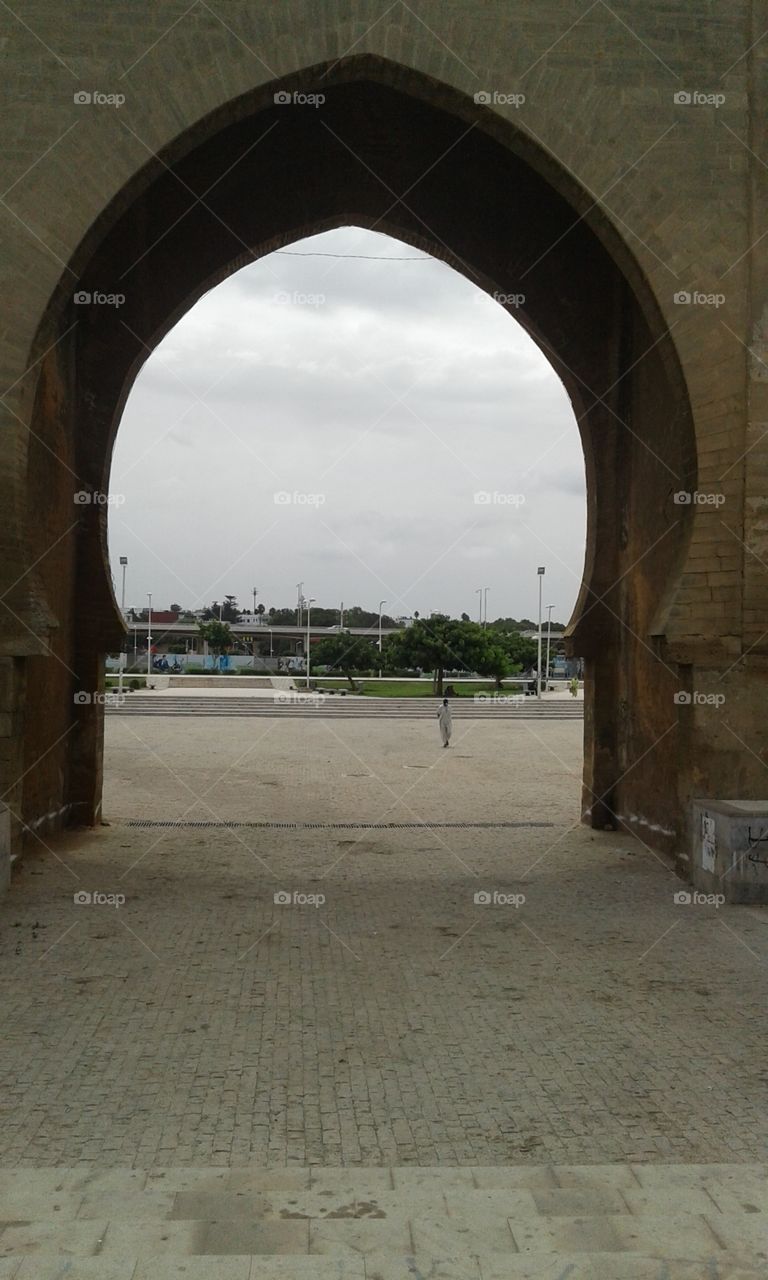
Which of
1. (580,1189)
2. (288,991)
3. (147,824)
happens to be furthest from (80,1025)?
(147,824)

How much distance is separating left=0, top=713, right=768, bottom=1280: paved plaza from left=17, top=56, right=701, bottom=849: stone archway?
6.01 ft

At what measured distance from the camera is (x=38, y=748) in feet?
35.7

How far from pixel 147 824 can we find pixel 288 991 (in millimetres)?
6905

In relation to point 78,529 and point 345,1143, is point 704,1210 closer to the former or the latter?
point 345,1143

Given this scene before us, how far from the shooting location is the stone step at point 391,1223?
348 centimetres

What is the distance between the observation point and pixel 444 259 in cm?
1313

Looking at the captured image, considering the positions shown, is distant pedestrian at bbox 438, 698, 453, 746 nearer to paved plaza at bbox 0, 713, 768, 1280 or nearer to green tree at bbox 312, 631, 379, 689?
paved plaza at bbox 0, 713, 768, 1280

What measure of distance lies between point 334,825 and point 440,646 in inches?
1220

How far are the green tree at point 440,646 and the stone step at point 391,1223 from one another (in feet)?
129

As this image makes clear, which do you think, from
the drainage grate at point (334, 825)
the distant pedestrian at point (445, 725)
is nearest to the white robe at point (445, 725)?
the distant pedestrian at point (445, 725)

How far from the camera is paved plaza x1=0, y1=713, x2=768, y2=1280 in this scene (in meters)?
3.70

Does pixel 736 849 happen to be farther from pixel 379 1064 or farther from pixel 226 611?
pixel 226 611

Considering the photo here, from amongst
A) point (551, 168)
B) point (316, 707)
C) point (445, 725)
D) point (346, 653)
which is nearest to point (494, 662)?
point (346, 653)

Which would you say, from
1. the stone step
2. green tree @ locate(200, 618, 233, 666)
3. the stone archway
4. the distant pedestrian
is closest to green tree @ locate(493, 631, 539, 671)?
green tree @ locate(200, 618, 233, 666)
